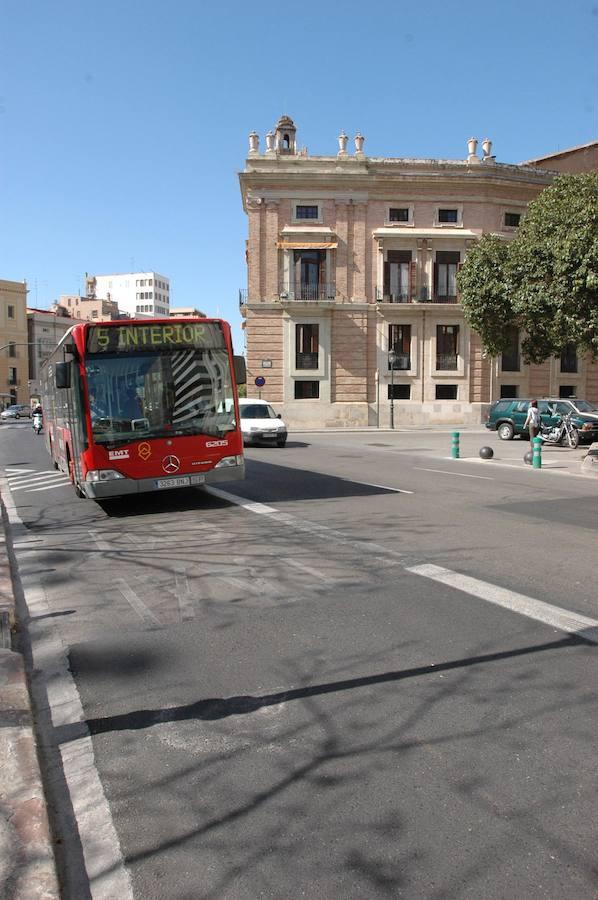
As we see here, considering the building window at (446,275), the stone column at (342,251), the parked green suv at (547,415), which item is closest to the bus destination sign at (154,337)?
the parked green suv at (547,415)

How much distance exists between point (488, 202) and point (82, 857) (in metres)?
44.4

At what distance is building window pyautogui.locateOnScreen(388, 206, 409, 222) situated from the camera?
139 feet

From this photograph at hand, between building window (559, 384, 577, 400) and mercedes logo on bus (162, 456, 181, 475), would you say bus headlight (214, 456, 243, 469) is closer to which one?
mercedes logo on bus (162, 456, 181, 475)

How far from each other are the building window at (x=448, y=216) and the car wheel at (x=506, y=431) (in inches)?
683

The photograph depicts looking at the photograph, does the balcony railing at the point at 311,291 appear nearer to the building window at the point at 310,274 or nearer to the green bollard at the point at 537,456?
the building window at the point at 310,274

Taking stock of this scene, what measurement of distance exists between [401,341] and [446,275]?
467cm

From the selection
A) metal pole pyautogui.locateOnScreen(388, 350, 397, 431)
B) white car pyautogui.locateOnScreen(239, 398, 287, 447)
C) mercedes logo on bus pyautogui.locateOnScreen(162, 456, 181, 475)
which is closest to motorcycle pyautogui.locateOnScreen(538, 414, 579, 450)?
white car pyautogui.locateOnScreen(239, 398, 287, 447)

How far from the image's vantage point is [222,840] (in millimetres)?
2840

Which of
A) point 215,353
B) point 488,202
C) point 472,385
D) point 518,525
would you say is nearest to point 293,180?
point 488,202

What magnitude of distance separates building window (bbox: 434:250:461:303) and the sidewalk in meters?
41.5

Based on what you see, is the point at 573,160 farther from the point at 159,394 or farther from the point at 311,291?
the point at 159,394

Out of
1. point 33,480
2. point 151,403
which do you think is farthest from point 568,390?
point 151,403

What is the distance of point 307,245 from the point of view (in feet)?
137

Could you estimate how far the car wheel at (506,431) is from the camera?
1180 inches
